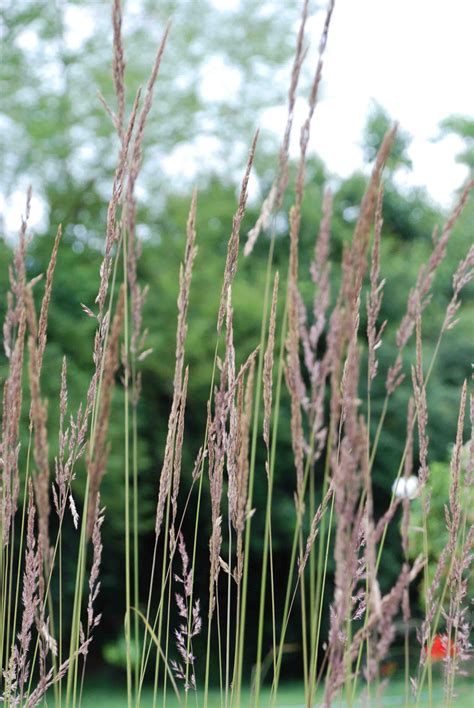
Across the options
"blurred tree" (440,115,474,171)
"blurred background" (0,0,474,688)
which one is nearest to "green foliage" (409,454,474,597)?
"blurred background" (0,0,474,688)

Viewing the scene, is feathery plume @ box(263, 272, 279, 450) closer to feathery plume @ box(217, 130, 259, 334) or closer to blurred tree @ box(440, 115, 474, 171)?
feathery plume @ box(217, 130, 259, 334)

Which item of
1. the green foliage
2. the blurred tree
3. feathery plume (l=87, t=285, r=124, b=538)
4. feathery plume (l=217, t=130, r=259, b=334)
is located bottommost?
the green foliage

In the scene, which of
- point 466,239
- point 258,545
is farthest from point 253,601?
point 466,239

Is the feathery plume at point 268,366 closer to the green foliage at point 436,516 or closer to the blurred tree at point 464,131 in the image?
the green foliage at point 436,516

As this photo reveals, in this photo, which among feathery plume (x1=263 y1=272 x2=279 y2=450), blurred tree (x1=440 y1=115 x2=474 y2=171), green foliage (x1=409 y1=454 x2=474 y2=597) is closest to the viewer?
feathery plume (x1=263 y1=272 x2=279 y2=450)

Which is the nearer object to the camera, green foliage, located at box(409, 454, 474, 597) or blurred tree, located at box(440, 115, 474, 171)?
green foliage, located at box(409, 454, 474, 597)

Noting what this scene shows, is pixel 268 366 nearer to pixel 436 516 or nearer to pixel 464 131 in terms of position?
pixel 436 516

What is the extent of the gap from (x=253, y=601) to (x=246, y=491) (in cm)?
1161

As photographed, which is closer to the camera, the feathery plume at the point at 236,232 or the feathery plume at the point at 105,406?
the feathery plume at the point at 105,406

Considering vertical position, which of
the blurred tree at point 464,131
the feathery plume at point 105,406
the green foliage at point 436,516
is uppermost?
the blurred tree at point 464,131

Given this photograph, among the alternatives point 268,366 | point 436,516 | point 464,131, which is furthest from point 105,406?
point 464,131

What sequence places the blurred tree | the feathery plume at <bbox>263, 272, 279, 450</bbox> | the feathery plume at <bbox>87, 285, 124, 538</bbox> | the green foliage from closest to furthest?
1. the feathery plume at <bbox>87, 285, 124, 538</bbox>
2. the feathery plume at <bbox>263, 272, 279, 450</bbox>
3. the green foliage
4. the blurred tree

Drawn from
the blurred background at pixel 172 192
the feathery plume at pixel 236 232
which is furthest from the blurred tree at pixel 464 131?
the feathery plume at pixel 236 232

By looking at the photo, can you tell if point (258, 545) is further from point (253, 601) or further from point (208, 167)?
point (208, 167)
